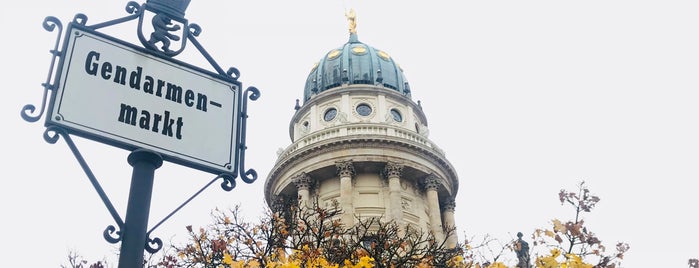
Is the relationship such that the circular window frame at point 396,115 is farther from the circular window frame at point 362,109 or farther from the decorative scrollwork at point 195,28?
the decorative scrollwork at point 195,28

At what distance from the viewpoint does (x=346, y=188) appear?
39750 millimetres

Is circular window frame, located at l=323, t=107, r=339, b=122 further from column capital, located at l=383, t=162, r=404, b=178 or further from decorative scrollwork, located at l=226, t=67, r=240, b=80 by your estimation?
decorative scrollwork, located at l=226, t=67, r=240, b=80

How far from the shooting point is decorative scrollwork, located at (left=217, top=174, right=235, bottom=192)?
13.7 feet

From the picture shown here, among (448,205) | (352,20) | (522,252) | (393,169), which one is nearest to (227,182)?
(522,252)

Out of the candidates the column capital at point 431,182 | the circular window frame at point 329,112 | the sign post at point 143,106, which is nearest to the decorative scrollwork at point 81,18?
the sign post at point 143,106

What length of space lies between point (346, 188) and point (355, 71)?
11.6m

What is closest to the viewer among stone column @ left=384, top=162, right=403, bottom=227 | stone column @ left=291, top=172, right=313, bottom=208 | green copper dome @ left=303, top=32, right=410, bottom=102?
stone column @ left=384, top=162, right=403, bottom=227

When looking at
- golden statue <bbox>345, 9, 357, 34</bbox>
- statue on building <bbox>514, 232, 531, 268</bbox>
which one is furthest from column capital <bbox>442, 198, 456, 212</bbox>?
golden statue <bbox>345, 9, 357, 34</bbox>

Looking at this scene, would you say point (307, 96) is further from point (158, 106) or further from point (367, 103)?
point (158, 106)

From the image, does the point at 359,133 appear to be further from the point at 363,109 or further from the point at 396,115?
the point at 396,115

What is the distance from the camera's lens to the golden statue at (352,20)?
5739 cm

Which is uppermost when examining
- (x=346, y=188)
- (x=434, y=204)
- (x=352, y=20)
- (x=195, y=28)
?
(x=352, y=20)

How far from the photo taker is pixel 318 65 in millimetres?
51438

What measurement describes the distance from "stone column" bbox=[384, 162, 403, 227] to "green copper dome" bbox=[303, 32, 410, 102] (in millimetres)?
8625
